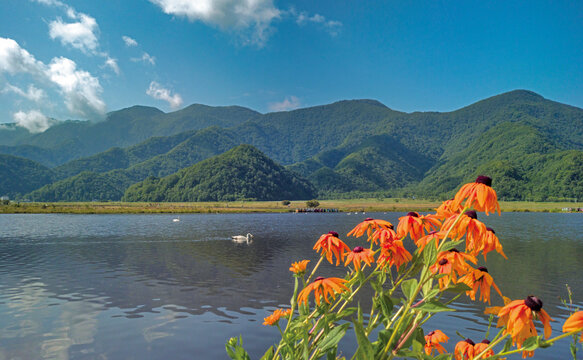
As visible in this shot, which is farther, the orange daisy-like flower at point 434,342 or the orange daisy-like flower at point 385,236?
the orange daisy-like flower at point 434,342

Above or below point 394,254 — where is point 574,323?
below

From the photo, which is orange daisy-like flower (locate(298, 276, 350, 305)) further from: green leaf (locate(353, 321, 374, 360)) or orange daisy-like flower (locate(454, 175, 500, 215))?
orange daisy-like flower (locate(454, 175, 500, 215))

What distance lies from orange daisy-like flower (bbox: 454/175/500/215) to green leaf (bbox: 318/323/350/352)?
4.27 ft

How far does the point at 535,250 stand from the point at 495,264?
35.5 ft

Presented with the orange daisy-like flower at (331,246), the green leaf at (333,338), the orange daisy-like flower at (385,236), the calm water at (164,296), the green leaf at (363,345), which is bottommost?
the calm water at (164,296)

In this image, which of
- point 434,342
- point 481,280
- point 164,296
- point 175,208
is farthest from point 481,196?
point 175,208

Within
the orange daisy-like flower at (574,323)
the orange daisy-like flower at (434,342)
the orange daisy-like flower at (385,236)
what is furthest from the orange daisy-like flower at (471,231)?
the orange daisy-like flower at (434,342)

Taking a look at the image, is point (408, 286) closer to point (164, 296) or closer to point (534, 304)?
point (534, 304)

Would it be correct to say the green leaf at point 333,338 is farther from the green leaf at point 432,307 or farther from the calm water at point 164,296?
the calm water at point 164,296

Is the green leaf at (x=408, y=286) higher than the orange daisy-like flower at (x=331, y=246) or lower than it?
lower

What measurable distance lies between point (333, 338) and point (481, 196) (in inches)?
60.3

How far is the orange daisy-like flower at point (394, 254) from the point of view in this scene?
3.22 metres

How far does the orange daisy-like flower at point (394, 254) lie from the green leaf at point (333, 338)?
685mm

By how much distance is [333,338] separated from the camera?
2.86m
